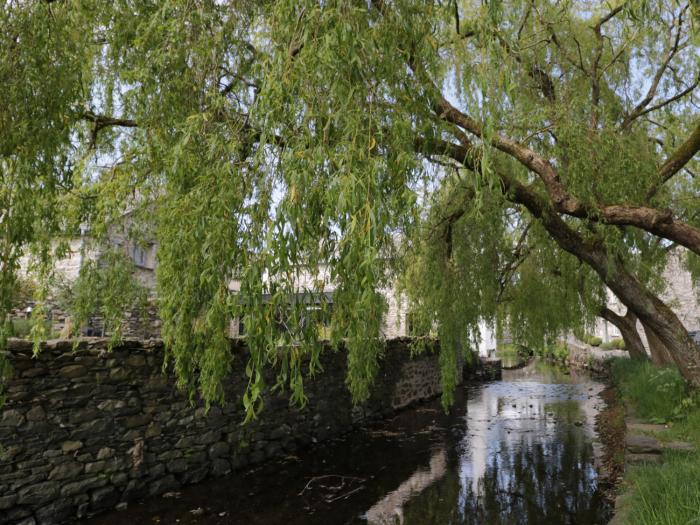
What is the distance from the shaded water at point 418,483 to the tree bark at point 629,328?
3894 millimetres

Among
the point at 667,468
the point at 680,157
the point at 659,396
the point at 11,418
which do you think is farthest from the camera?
the point at 659,396

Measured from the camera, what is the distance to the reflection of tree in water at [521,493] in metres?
5.44

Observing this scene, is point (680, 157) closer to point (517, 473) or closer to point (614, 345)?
point (517, 473)

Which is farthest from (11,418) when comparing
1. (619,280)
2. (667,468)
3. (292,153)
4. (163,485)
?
(619,280)

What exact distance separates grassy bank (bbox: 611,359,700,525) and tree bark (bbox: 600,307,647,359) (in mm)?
4265

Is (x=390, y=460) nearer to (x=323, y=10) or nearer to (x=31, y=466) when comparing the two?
(x=31, y=466)

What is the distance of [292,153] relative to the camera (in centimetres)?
282

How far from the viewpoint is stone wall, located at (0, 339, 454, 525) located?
496 centimetres

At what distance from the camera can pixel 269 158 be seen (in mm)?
3549

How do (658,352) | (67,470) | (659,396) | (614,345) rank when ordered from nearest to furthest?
1. (67,470)
2. (659,396)
3. (658,352)
4. (614,345)

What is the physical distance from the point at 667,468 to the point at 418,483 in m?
3.01

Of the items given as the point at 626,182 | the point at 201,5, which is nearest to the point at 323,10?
the point at 201,5

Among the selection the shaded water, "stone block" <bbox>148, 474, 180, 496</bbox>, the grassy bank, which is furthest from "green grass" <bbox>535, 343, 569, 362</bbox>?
"stone block" <bbox>148, 474, 180, 496</bbox>

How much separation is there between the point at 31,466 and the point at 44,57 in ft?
12.2
